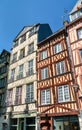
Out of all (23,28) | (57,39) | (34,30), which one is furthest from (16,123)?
(23,28)

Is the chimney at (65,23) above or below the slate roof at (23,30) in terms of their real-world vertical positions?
below

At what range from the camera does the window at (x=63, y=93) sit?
1181 cm

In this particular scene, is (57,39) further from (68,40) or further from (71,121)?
(71,121)

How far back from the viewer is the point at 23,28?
71.5ft

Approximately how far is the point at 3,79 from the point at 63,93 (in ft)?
36.2

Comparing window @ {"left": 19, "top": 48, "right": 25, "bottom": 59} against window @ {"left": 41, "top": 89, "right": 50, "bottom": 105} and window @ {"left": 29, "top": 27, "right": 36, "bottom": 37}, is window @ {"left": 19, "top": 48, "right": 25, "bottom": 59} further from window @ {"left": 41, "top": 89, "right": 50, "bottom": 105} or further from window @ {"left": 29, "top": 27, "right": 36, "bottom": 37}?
window @ {"left": 41, "top": 89, "right": 50, "bottom": 105}

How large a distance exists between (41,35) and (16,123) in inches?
428

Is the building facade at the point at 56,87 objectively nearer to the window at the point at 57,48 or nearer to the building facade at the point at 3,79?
the window at the point at 57,48

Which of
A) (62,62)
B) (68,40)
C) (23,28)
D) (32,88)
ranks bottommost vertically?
(32,88)

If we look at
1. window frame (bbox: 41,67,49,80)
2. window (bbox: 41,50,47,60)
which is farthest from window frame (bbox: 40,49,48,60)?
window frame (bbox: 41,67,49,80)

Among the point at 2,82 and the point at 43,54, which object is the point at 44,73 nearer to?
the point at 43,54

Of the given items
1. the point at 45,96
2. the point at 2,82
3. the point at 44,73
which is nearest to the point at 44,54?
the point at 44,73

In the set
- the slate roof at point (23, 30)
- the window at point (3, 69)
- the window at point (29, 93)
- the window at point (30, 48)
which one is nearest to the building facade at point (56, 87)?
the window at point (29, 93)

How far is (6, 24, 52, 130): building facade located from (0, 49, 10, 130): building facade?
0.95 metres
